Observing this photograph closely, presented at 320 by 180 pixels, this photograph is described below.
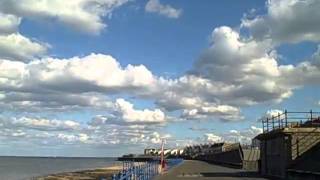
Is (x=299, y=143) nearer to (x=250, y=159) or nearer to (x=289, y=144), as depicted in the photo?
(x=289, y=144)

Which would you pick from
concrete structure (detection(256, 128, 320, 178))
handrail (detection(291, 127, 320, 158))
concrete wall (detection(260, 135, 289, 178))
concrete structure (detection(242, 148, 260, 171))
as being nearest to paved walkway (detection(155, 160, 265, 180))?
concrete wall (detection(260, 135, 289, 178))

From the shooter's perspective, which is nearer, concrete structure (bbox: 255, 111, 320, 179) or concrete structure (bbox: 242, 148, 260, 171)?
concrete structure (bbox: 255, 111, 320, 179)

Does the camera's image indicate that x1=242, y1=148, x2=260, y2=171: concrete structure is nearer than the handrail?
No

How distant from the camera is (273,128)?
4597 centimetres

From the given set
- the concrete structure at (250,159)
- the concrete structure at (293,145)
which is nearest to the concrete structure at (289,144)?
the concrete structure at (293,145)

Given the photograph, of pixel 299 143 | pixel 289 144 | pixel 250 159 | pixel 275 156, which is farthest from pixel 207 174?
pixel 250 159

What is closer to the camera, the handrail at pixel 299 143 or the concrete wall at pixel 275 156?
the handrail at pixel 299 143

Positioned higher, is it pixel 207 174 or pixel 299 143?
pixel 299 143

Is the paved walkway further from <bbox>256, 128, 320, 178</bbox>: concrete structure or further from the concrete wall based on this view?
<bbox>256, 128, 320, 178</bbox>: concrete structure

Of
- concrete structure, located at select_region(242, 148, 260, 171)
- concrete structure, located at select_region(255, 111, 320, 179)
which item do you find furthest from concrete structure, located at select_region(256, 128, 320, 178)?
concrete structure, located at select_region(242, 148, 260, 171)

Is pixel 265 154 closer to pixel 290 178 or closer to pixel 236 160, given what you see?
pixel 290 178

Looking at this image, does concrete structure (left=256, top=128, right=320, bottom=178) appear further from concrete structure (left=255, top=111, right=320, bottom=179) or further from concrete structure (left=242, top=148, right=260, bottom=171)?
concrete structure (left=242, top=148, right=260, bottom=171)

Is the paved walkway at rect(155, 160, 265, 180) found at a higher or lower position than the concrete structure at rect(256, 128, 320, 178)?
lower

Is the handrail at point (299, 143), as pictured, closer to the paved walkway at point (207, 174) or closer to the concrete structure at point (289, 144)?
the concrete structure at point (289, 144)
